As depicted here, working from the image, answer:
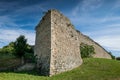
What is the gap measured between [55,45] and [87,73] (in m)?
4.71

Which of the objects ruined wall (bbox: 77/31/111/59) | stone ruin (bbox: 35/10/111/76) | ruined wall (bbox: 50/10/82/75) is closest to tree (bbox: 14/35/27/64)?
stone ruin (bbox: 35/10/111/76)

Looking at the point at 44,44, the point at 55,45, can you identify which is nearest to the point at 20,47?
the point at 44,44

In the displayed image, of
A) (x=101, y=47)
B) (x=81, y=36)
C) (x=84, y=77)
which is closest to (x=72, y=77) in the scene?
(x=84, y=77)

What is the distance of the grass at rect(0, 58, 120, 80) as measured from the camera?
23.8 metres

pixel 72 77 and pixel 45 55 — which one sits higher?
pixel 45 55

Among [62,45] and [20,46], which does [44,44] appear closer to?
[62,45]

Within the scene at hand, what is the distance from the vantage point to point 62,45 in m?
27.8

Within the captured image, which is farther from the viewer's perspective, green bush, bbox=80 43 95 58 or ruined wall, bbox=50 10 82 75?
green bush, bbox=80 43 95 58

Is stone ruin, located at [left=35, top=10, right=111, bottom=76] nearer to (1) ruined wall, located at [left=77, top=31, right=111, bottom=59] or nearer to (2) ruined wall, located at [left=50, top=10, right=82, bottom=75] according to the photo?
(2) ruined wall, located at [left=50, top=10, right=82, bottom=75]

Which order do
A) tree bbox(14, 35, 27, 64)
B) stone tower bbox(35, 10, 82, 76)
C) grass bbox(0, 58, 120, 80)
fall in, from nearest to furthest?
grass bbox(0, 58, 120, 80) < stone tower bbox(35, 10, 82, 76) < tree bbox(14, 35, 27, 64)

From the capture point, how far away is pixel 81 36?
125 feet

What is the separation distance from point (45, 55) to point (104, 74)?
6950 mm

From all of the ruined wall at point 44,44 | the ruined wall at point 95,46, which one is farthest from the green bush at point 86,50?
the ruined wall at point 44,44

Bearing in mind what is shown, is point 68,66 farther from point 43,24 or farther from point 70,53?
point 43,24
